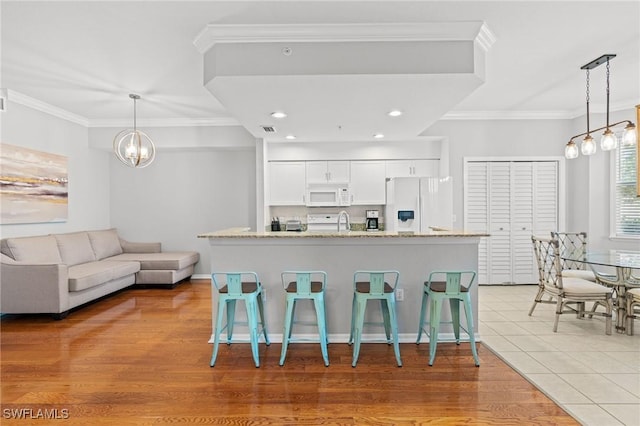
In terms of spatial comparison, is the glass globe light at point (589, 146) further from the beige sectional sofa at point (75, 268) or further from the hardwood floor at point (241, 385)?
the beige sectional sofa at point (75, 268)

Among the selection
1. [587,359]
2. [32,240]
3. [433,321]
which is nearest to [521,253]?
[587,359]

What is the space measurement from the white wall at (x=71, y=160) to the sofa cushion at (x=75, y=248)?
0.81 feet

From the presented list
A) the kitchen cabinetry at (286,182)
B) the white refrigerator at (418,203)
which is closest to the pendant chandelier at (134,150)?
the kitchen cabinetry at (286,182)

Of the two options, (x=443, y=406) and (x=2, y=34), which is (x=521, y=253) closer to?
(x=443, y=406)

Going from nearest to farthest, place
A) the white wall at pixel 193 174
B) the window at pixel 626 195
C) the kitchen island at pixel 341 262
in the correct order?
the kitchen island at pixel 341 262 → the window at pixel 626 195 → the white wall at pixel 193 174

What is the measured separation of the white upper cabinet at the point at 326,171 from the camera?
6.17 m

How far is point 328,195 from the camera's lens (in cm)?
621

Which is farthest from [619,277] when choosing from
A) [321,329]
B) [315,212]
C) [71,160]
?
[71,160]

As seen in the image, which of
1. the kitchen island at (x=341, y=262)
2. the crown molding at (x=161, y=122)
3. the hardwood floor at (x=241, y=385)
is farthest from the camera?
the crown molding at (x=161, y=122)

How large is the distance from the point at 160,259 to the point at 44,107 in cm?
268

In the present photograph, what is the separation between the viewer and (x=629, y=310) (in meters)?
3.66

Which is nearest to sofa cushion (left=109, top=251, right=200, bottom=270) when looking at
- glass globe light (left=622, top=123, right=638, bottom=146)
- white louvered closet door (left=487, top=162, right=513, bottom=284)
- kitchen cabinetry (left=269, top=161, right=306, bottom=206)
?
kitchen cabinetry (left=269, top=161, right=306, bottom=206)

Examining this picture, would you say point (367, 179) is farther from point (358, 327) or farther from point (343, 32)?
point (358, 327)

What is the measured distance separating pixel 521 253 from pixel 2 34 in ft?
22.3
